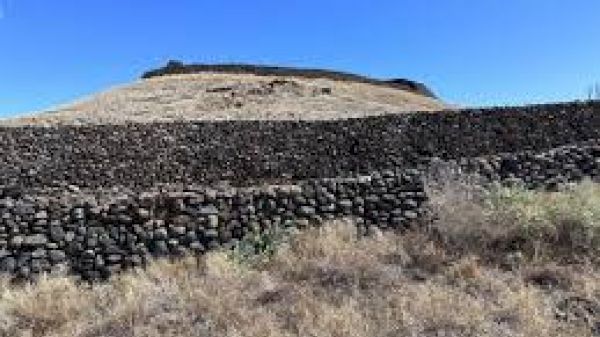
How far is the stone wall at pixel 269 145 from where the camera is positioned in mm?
25328

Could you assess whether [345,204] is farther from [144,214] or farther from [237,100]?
[237,100]

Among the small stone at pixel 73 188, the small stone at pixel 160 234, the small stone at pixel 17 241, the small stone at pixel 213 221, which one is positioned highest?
the small stone at pixel 213 221

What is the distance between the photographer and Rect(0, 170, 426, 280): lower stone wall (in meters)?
16.8

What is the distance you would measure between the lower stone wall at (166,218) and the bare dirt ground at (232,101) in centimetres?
1672

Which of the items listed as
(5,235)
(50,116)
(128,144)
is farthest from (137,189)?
(50,116)

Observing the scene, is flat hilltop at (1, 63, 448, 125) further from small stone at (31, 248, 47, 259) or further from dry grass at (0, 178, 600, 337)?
dry grass at (0, 178, 600, 337)

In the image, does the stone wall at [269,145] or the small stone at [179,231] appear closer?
the small stone at [179,231]

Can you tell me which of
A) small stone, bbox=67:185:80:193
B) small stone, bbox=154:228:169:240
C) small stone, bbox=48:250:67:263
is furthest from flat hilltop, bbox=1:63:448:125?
small stone, bbox=48:250:67:263

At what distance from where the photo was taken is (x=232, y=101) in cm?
4191

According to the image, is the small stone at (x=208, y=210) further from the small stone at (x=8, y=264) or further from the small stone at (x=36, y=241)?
the small stone at (x=8, y=264)

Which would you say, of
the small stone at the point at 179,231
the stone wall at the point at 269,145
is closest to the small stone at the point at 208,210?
the small stone at the point at 179,231

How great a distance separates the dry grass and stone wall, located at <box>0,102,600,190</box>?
8211mm

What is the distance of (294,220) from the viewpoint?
57.3 feet

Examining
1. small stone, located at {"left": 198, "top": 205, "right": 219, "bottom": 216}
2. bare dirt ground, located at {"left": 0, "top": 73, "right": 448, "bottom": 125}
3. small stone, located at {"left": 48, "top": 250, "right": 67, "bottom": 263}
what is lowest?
small stone, located at {"left": 48, "top": 250, "right": 67, "bottom": 263}
